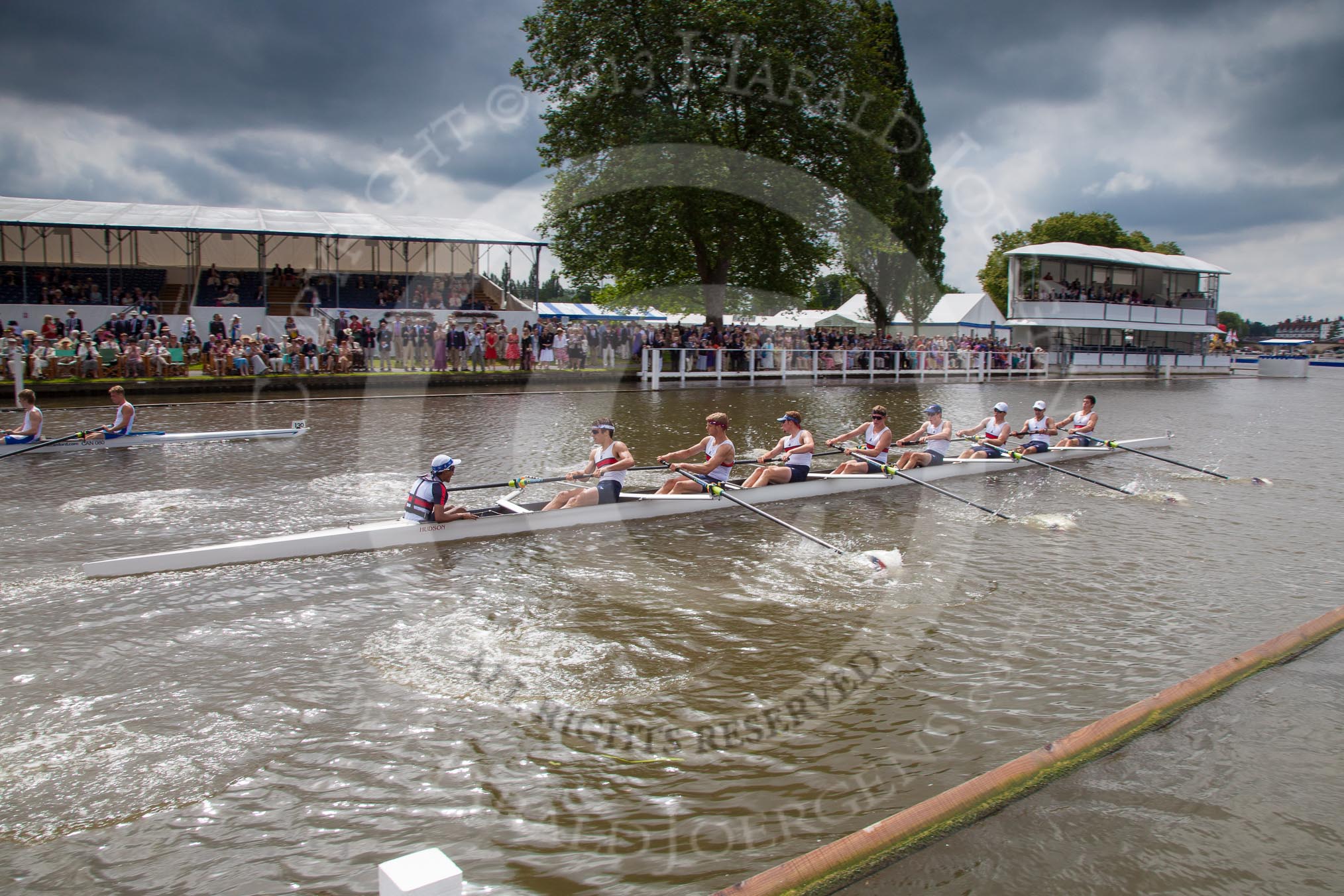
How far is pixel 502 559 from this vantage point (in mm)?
9031

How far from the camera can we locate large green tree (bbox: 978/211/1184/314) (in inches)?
2783

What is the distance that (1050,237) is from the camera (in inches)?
2815

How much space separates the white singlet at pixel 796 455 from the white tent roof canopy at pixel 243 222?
67.9ft

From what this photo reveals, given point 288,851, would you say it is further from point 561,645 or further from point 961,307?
point 961,307

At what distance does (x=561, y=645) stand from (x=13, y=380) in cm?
2006

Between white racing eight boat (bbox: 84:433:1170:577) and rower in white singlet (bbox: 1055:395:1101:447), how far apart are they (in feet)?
17.2

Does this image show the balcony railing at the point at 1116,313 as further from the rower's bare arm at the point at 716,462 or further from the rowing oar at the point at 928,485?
the rower's bare arm at the point at 716,462

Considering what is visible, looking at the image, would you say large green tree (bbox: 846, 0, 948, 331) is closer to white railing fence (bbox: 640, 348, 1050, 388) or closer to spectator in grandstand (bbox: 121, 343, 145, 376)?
white railing fence (bbox: 640, 348, 1050, 388)

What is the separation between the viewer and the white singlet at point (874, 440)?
13.1 metres

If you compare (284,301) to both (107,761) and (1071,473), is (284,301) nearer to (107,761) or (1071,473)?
(1071,473)

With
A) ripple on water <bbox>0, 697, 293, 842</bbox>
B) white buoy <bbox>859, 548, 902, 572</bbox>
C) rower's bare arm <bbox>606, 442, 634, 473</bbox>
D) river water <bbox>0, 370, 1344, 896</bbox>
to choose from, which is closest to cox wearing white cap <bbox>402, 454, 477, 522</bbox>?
river water <bbox>0, 370, 1344, 896</bbox>

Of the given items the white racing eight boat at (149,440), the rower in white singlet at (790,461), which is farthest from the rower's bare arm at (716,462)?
the white racing eight boat at (149,440)

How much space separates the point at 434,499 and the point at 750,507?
11.8ft

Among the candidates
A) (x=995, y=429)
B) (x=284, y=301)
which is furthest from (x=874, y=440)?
(x=284, y=301)
